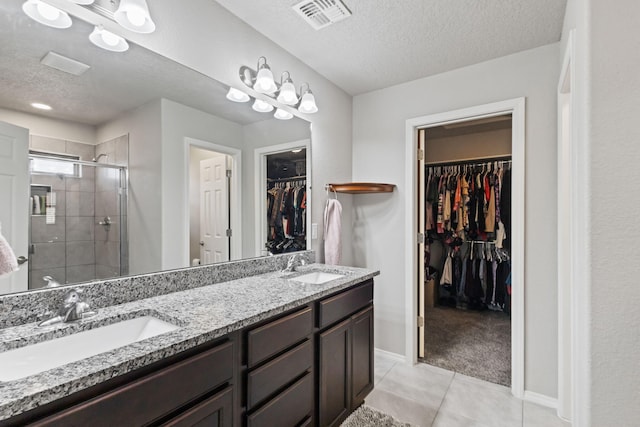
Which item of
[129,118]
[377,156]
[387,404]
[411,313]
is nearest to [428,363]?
[411,313]

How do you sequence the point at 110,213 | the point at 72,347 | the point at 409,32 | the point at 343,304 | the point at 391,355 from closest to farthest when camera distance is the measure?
the point at 72,347 → the point at 110,213 → the point at 343,304 → the point at 409,32 → the point at 391,355

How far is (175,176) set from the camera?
160 centimetres

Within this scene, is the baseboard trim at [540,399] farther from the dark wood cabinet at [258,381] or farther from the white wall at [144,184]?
the white wall at [144,184]

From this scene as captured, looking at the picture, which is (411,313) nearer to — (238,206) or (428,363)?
(428,363)

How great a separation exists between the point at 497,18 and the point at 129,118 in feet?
7.18

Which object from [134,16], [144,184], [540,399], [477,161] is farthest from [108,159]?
[477,161]

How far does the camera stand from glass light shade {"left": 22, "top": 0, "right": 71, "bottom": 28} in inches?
44.4

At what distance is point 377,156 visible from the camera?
2.86 metres

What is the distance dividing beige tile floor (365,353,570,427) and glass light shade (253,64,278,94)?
226 centimetres

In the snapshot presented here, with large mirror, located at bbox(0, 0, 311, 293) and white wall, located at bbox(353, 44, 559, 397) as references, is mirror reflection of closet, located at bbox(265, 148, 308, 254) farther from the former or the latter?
white wall, located at bbox(353, 44, 559, 397)

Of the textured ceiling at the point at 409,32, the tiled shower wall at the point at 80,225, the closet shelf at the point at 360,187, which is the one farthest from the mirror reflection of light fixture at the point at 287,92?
the tiled shower wall at the point at 80,225

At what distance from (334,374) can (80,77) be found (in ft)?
6.20

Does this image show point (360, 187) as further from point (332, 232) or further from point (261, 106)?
point (261, 106)

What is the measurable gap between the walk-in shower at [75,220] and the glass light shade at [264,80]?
97 centimetres
